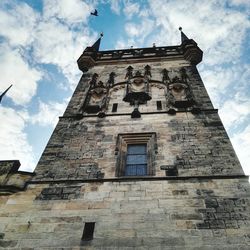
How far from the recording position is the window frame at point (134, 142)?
7430 millimetres

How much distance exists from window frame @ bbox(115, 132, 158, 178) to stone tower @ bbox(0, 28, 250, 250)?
0.03 metres

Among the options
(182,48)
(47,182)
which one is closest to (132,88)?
(182,48)

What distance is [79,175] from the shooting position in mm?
7238

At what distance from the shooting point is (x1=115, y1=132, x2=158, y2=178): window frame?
7.43 m

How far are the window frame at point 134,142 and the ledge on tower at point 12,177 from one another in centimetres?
221

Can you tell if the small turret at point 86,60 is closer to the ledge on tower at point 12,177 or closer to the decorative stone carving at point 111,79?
the decorative stone carving at point 111,79

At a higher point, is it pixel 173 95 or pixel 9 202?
pixel 173 95

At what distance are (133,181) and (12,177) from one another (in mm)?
2987

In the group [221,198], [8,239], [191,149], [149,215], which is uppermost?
[191,149]

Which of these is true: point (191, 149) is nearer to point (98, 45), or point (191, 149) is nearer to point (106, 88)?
point (106, 88)

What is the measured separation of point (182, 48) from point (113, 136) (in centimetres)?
792

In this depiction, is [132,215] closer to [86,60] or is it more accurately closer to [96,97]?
[96,97]

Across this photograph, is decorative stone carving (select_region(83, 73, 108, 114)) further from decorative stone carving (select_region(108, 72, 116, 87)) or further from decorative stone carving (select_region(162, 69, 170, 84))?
decorative stone carving (select_region(162, 69, 170, 84))

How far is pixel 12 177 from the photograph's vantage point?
7.20 meters
